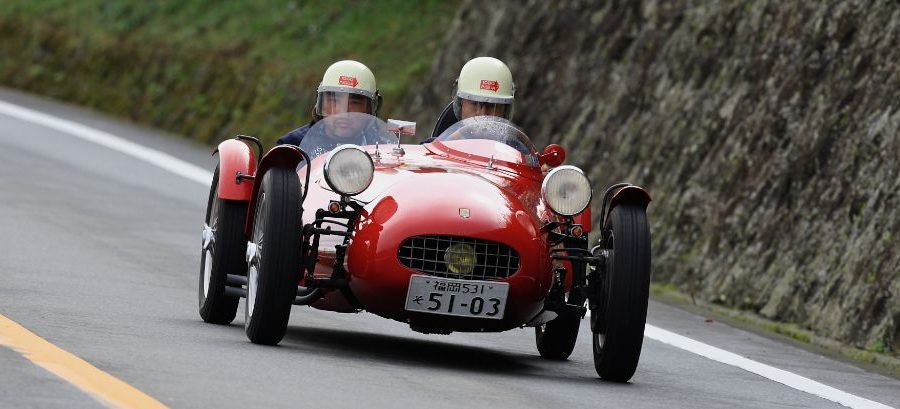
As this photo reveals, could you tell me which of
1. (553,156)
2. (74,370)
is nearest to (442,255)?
(553,156)

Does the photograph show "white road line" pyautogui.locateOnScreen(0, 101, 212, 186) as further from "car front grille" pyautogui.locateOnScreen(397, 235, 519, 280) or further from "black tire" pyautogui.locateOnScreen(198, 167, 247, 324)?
"car front grille" pyautogui.locateOnScreen(397, 235, 519, 280)

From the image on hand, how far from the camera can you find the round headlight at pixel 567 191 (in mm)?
10195

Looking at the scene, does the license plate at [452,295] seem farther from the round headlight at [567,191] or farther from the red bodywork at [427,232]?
the round headlight at [567,191]

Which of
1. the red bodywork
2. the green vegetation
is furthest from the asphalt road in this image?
the green vegetation

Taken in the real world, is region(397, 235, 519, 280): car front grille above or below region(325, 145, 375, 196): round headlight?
below

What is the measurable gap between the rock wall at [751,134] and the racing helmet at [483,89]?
11.0 feet

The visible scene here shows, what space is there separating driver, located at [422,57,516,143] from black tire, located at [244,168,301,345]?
1936mm

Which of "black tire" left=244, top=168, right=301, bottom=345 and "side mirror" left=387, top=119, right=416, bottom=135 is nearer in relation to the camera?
"black tire" left=244, top=168, right=301, bottom=345

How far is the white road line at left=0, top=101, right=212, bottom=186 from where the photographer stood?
2297 centimetres

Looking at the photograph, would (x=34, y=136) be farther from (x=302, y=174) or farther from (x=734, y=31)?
(x=302, y=174)

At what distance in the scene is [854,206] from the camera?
15.2m

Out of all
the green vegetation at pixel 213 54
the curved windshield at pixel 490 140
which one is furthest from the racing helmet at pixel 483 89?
the green vegetation at pixel 213 54

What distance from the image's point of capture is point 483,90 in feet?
38.8

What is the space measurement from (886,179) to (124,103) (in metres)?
16.6
